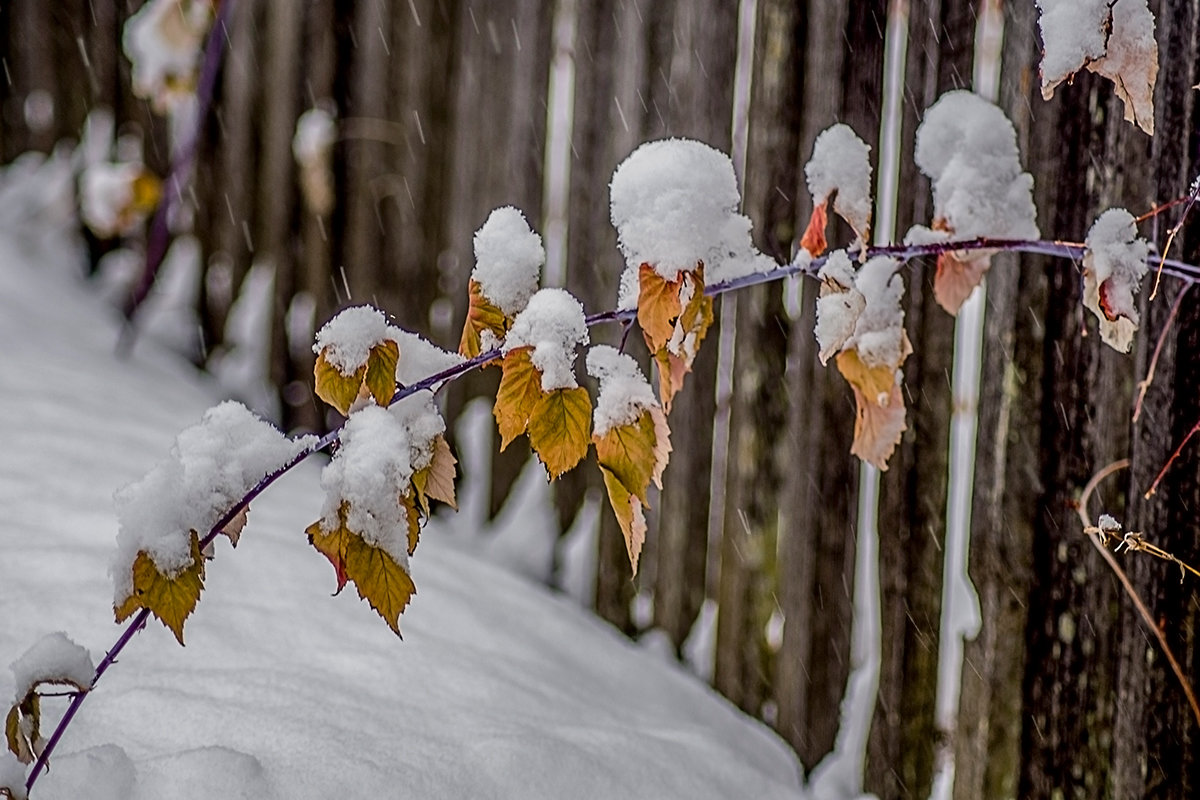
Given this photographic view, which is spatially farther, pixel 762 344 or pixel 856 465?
pixel 762 344

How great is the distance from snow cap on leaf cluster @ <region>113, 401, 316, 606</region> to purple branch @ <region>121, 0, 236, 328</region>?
222 centimetres

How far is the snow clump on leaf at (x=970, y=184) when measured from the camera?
109 centimetres

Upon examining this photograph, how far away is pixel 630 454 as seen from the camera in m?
0.86

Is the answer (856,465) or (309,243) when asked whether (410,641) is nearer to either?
(856,465)

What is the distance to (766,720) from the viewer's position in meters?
1.82

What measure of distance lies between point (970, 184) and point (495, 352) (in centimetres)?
54

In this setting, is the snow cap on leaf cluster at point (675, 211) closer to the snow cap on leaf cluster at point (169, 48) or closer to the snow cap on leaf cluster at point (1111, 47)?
the snow cap on leaf cluster at point (1111, 47)

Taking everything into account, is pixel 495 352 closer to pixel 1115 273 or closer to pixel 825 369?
pixel 1115 273

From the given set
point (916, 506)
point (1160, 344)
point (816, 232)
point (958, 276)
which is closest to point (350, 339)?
point (816, 232)

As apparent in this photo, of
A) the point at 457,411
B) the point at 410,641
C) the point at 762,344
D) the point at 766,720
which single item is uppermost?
the point at 762,344

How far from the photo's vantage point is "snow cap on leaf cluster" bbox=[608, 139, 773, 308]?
90 cm

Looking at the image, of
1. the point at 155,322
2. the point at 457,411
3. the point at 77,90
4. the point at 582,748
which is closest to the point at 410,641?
the point at 582,748

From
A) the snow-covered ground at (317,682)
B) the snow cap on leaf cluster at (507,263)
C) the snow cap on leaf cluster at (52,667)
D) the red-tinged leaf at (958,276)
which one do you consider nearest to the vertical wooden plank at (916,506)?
the snow-covered ground at (317,682)

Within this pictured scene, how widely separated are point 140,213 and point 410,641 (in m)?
2.59
